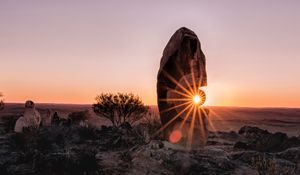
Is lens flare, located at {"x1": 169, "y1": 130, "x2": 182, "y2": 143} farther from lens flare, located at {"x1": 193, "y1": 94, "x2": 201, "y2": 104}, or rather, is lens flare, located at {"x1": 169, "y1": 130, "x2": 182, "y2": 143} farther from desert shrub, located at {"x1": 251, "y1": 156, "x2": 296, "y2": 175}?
desert shrub, located at {"x1": 251, "y1": 156, "x2": 296, "y2": 175}

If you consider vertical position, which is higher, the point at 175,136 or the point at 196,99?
the point at 196,99

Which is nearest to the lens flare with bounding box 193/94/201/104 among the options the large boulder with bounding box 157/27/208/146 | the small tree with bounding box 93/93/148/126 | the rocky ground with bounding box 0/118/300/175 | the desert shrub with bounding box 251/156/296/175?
the large boulder with bounding box 157/27/208/146

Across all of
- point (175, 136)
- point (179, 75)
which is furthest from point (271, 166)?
point (179, 75)

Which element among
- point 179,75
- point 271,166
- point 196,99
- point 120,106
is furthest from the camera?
point 120,106

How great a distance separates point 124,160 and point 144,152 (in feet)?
3.59

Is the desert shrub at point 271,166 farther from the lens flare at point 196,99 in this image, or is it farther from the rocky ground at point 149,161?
the lens flare at point 196,99

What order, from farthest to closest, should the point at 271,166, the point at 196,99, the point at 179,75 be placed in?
the point at 179,75
the point at 196,99
the point at 271,166

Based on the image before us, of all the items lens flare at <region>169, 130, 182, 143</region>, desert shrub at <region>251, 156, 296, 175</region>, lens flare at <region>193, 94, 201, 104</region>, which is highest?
lens flare at <region>193, 94, 201, 104</region>

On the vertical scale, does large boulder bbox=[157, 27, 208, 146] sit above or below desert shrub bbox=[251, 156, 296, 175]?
above

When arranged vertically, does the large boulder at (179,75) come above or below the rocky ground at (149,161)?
above

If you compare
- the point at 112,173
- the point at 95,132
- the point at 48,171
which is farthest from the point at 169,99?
the point at 95,132

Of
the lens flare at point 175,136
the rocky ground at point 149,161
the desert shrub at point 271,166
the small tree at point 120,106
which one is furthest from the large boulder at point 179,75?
the small tree at point 120,106

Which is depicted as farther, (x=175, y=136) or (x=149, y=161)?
(x=149, y=161)

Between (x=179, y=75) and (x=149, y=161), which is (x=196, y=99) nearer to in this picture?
(x=179, y=75)
